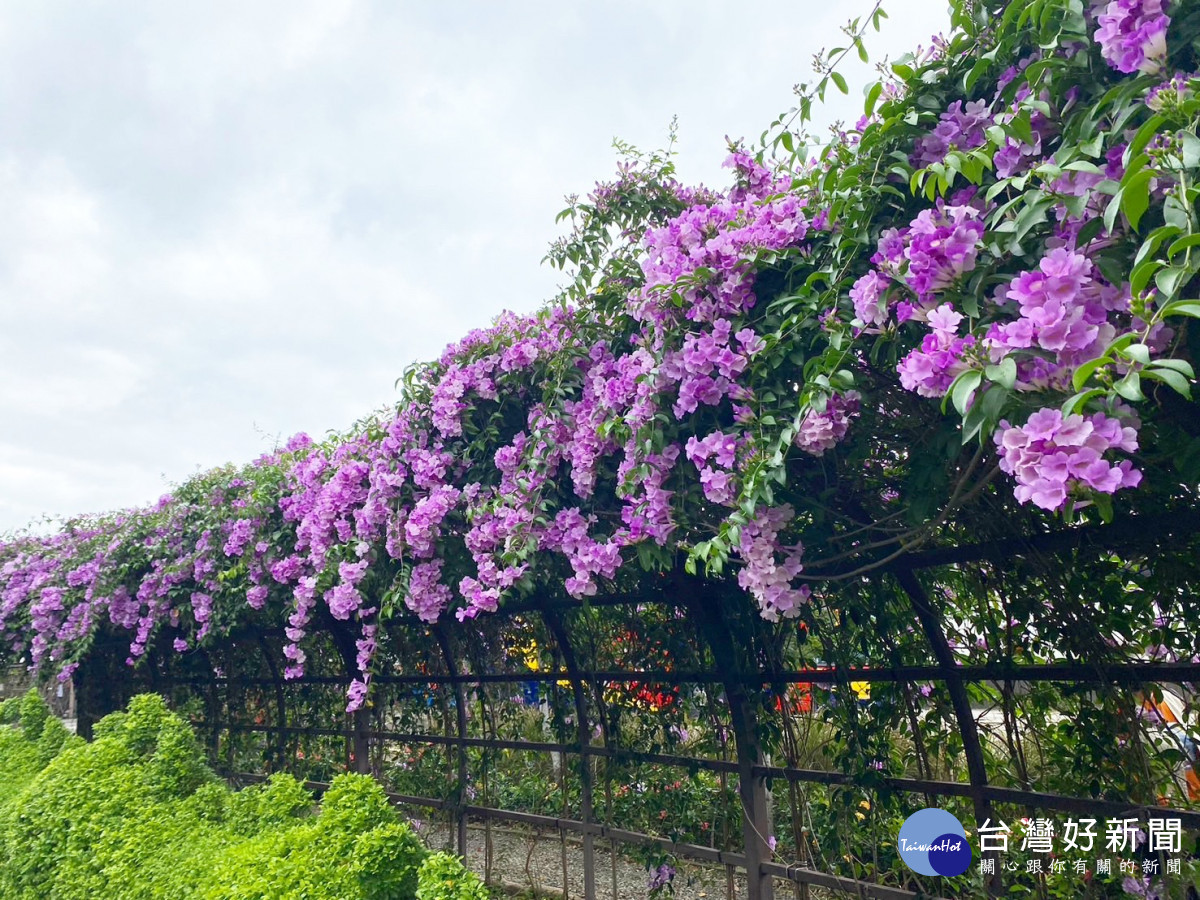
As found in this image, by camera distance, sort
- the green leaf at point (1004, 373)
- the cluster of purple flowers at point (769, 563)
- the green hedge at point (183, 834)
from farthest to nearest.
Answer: the green hedge at point (183, 834)
the cluster of purple flowers at point (769, 563)
the green leaf at point (1004, 373)

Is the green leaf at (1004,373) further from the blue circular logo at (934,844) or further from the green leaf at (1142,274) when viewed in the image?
the blue circular logo at (934,844)

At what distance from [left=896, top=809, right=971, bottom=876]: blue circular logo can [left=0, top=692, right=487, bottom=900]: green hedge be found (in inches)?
51.7

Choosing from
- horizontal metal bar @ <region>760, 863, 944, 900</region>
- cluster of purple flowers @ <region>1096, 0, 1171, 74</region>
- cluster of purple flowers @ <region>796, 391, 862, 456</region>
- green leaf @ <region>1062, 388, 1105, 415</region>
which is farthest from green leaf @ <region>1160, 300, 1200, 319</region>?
horizontal metal bar @ <region>760, 863, 944, 900</region>

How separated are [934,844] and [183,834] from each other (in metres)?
3.29

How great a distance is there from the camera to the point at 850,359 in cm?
180

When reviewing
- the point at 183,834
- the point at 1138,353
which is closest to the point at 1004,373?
the point at 1138,353

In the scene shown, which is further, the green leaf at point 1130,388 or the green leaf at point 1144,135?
the green leaf at point 1144,135

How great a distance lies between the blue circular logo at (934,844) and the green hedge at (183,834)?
1.31m

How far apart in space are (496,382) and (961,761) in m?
2.13

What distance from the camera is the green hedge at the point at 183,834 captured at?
2.70 m

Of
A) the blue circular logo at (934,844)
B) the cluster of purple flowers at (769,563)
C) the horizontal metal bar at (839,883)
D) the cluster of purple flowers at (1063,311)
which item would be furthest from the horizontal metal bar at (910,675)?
the cluster of purple flowers at (1063,311)

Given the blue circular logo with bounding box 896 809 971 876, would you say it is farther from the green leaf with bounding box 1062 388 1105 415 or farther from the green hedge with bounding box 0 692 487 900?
the green leaf with bounding box 1062 388 1105 415

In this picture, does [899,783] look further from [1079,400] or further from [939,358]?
[1079,400]

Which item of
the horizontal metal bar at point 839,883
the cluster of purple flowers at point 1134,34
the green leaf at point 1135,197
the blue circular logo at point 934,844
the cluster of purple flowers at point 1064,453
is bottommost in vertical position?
the horizontal metal bar at point 839,883
